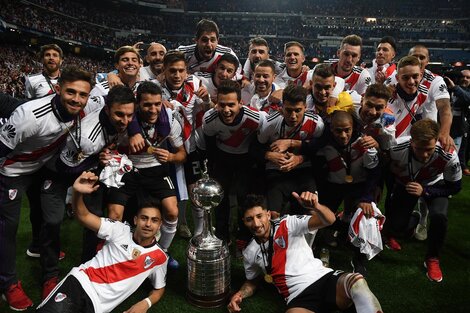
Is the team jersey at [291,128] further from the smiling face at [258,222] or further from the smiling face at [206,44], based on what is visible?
the smiling face at [206,44]

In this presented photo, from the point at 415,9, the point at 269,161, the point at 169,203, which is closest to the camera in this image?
the point at 169,203

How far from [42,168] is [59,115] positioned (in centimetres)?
64

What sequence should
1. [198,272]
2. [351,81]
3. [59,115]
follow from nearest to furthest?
[59,115] → [198,272] → [351,81]

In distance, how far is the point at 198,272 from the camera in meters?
3.19

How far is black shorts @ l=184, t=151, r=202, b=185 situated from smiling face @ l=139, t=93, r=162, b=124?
0.90 m

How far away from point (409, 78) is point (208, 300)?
10.1 ft

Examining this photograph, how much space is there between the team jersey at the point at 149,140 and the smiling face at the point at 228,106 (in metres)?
0.46

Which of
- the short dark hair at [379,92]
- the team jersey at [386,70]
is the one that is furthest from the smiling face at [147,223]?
the team jersey at [386,70]

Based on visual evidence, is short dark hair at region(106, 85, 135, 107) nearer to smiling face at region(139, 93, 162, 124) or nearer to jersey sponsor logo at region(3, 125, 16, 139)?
smiling face at region(139, 93, 162, 124)

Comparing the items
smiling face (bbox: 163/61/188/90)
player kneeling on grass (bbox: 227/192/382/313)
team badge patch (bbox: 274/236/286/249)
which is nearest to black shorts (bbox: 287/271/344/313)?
player kneeling on grass (bbox: 227/192/382/313)

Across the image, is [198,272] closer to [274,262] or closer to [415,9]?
[274,262]

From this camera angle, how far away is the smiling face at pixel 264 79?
4254 millimetres

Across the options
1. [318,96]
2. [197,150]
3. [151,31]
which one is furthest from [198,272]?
[151,31]

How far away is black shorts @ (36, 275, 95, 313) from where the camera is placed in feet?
8.60
